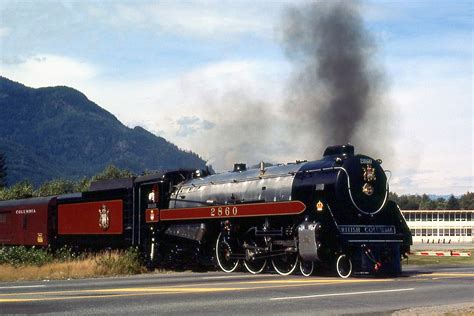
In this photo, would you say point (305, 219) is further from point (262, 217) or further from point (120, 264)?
point (120, 264)

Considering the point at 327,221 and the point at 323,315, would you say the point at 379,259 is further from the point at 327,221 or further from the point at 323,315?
the point at 323,315

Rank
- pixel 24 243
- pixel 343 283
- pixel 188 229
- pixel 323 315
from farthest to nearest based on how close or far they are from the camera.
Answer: pixel 24 243, pixel 188 229, pixel 343 283, pixel 323 315

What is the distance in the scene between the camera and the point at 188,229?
97.5 ft

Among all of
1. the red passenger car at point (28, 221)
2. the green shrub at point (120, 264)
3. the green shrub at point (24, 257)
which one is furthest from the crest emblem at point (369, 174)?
the red passenger car at point (28, 221)

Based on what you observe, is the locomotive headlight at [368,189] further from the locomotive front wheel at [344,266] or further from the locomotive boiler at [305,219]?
the locomotive front wheel at [344,266]

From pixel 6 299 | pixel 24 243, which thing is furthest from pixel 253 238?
pixel 24 243

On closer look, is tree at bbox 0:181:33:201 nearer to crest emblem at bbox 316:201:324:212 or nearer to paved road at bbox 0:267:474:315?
crest emblem at bbox 316:201:324:212

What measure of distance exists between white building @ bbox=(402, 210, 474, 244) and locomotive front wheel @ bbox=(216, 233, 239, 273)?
387ft

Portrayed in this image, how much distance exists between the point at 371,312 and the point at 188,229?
53.4ft

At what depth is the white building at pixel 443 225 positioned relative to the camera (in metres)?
143

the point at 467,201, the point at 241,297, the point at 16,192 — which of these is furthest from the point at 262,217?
the point at 467,201

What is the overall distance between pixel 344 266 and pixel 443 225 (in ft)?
413

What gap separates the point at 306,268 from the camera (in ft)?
81.0

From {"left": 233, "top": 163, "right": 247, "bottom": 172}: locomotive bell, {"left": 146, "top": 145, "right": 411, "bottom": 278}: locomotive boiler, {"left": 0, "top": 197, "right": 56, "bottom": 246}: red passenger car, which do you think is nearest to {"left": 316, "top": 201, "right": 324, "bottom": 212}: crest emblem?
{"left": 146, "top": 145, "right": 411, "bottom": 278}: locomotive boiler
